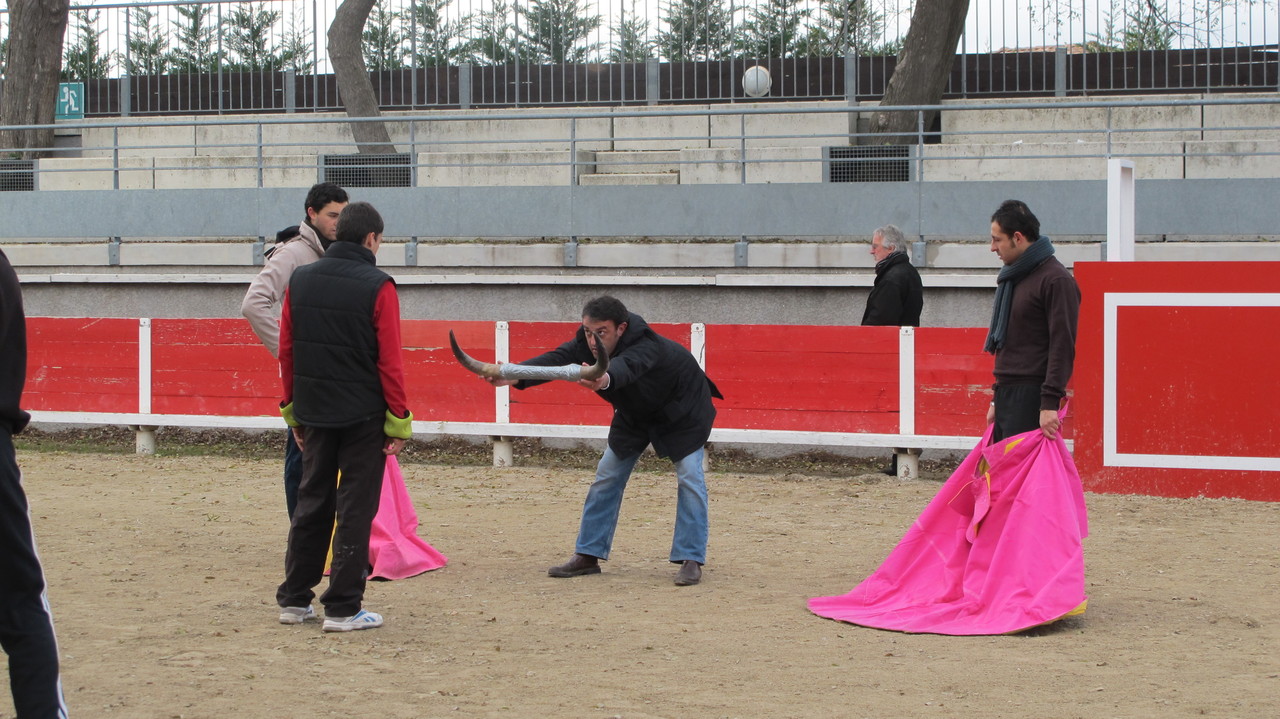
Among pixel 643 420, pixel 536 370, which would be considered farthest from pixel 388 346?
pixel 643 420

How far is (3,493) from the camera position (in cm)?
345

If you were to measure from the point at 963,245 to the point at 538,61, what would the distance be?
809 cm

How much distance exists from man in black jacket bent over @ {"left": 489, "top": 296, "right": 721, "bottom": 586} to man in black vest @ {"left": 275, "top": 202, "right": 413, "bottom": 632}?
87 cm

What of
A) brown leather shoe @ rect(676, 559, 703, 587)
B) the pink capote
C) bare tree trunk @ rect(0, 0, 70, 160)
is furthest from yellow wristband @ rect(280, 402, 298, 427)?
bare tree trunk @ rect(0, 0, 70, 160)

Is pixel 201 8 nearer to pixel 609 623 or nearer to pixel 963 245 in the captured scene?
pixel 963 245

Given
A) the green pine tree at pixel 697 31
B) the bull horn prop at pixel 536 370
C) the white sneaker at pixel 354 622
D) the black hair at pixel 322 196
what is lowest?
the white sneaker at pixel 354 622

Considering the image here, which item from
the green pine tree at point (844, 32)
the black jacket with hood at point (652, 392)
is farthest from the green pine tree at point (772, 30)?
the black jacket with hood at point (652, 392)

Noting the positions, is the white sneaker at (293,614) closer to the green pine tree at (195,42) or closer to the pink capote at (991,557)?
the pink capote at (991,557)

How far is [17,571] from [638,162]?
1229 cm

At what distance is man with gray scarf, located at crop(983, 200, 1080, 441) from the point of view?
5.43m

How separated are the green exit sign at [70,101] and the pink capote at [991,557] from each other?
17.0 metres

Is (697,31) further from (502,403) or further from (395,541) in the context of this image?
(395,541)

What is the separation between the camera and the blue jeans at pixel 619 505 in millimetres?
6391

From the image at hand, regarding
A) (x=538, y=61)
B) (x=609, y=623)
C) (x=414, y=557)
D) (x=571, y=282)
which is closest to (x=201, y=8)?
(x=538, y=61)
